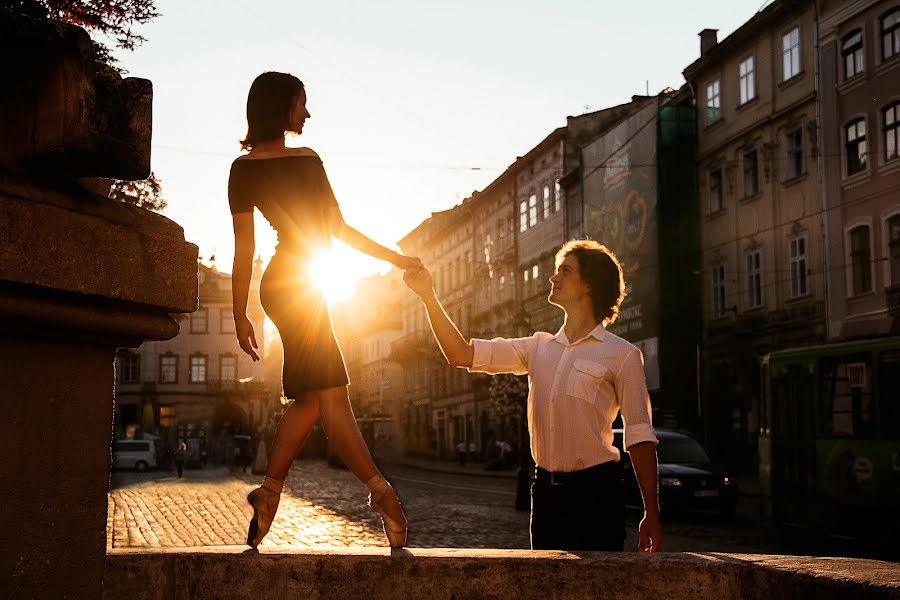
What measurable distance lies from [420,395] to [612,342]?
8264 cm

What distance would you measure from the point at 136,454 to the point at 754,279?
32386 mm

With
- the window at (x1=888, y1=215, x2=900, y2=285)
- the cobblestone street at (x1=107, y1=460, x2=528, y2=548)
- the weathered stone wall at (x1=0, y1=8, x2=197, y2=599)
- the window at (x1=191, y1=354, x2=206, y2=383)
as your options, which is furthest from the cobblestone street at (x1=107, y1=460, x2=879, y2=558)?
the window at (x1=191, y1=354, x2=206, y2=383)

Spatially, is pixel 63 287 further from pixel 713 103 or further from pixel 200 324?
pixel 200 324

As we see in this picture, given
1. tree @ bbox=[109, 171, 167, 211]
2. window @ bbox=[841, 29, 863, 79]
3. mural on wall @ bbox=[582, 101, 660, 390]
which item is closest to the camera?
tree @ bbox=[109, 171, 167, 211]

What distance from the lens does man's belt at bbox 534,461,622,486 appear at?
447cm

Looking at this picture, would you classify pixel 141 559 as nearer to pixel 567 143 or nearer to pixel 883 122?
pixel 883 122

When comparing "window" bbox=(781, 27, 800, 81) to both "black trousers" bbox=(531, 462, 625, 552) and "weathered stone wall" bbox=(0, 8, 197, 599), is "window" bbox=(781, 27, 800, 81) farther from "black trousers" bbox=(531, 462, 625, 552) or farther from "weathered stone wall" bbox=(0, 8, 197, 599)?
"weathered stone wall" bbox=(0, 8, 197, 599)

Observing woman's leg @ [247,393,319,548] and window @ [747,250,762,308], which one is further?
window @ [747,250,762,308]

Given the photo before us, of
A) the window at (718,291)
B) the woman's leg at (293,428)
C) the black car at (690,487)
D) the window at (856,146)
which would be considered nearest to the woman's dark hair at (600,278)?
the woman's leg at (293,428)

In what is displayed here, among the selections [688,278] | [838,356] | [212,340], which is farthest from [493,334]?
[838,356]

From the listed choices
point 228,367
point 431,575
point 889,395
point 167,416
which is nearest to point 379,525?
point 889,395

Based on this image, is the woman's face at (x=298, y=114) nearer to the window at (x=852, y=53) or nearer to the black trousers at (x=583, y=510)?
the black trousers at (x=583, y=510)

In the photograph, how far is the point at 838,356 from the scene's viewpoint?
16.3 m

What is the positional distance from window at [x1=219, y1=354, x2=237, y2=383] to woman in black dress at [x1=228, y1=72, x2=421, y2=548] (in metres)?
96.5
